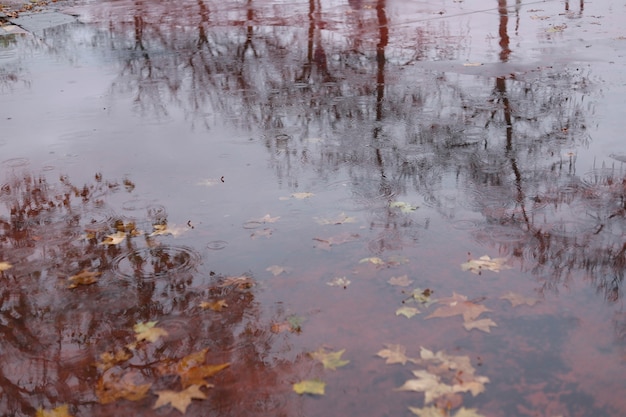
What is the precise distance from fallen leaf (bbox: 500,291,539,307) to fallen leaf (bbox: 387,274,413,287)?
0.56 m

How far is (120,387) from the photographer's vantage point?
10.9 feet

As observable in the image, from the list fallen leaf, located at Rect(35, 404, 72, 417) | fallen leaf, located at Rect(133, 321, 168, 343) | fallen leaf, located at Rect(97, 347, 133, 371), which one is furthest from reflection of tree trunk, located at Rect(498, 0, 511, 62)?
fallen leaf, located at Rect(35, 404, 72, 417)

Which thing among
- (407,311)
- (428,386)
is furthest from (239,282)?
(428,386)

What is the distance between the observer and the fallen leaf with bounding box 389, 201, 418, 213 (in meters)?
5.02

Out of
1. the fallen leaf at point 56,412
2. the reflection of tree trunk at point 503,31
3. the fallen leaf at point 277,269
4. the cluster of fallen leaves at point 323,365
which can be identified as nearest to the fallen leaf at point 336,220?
the fallen leaf at point 277,269

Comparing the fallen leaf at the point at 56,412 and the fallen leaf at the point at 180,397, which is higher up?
the fallen leaf at the point at 180,397

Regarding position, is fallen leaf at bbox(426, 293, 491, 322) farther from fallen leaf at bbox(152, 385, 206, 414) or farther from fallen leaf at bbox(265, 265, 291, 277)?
fallen leaf at bbox(152, 385, 206, 414)

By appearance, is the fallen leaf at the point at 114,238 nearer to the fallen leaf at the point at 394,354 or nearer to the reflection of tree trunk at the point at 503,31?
the fallen leaf at the point at 394,354

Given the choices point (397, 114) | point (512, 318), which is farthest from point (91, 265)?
point (397, 114)

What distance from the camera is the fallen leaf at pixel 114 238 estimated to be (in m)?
4.79

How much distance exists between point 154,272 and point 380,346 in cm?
166

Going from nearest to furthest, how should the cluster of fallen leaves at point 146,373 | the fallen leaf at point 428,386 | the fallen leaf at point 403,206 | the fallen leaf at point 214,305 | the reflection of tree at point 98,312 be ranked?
the fallen leaf at point 428,386
the cluster of fallen leaves at point 146,373
the reflection of tree at point 98,312
the fallen leaf at point 214,305
the fallen leaf at point 403,206

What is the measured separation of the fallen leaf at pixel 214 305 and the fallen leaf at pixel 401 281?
1.01 meters

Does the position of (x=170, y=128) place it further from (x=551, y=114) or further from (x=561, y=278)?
(x=561, y=278)
